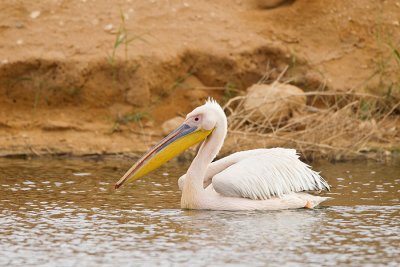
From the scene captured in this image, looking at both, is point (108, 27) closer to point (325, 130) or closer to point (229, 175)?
point (325, 130)

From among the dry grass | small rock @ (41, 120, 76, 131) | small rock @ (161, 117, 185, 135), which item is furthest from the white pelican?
small rock @ (41, 120, 76, 131)

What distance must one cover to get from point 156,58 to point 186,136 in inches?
175

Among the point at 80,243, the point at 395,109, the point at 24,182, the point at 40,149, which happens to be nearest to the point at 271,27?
the point at 395,109

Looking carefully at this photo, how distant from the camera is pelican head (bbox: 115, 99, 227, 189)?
8648 mm

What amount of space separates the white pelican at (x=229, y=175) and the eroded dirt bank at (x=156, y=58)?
3.28 metres

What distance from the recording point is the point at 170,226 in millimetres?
7688

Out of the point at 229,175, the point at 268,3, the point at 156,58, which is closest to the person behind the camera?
the point at 229,175

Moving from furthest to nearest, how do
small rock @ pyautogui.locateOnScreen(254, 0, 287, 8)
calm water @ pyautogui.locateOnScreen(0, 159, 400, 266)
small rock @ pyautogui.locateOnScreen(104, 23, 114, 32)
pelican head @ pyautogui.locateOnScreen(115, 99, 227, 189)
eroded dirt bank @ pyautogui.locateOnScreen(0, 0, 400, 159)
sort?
small rock @ pyautogui.locateOnScreen(254, 0, 287, 8) < small rock @ pyautogui.locateOnScreen(104, 23, 114, 32) < eroded dirt bank @ pyautogui.locateOnScreen(0, 0, 400, 159) < pelican head @ pyautogui.locateOnScreen(115, 99, 227, 189) < calm water @ pyautogui.locateOnScreen(0, 159, 400, 266)

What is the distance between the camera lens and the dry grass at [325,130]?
11.2 metres

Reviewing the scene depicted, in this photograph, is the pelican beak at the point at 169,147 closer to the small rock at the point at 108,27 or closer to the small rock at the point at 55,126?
the small rock at the point at 55,126

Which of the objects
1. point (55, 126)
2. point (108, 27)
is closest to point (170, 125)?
point (55, 126)

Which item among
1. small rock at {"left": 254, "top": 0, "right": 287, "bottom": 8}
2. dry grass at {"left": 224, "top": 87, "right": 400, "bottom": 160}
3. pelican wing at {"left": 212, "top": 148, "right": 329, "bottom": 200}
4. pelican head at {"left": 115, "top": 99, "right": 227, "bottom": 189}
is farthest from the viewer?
small rock at {"left": 254, "top": 0, "right": 287, "bottom": 8}

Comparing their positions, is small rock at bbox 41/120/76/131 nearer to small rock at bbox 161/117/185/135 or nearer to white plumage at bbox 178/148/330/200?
small rock at bbox 161/117/185/135

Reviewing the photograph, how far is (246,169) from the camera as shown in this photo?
841cm
